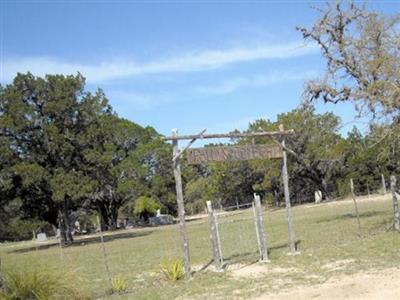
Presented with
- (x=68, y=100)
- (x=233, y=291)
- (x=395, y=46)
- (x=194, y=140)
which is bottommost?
(x=233, y=291)

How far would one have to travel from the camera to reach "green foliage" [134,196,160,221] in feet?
186

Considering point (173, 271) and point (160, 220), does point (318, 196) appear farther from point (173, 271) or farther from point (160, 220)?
point (173, 271)

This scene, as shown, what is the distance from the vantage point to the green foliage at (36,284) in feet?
32.0

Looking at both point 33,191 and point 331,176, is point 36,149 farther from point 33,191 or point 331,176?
point 331,176

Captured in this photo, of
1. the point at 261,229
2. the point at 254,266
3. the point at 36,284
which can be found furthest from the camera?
the point at 261,229

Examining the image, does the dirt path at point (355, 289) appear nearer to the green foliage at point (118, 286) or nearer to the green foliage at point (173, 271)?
the green foliage at point (173, 271)

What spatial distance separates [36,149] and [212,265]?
22.3 meters

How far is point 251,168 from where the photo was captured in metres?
61.1

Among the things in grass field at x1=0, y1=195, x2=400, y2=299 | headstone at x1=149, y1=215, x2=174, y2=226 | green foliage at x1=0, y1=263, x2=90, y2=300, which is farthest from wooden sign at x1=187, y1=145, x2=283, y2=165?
headstone at x1=149, y1=215, x2=174, y2=226

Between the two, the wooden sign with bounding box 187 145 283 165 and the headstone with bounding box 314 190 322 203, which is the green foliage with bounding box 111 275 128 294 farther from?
the headstone with bounding box 314 190 322 203

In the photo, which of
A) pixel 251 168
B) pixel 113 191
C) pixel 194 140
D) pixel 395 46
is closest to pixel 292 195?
pixel 251 168

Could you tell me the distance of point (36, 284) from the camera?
9.83 m

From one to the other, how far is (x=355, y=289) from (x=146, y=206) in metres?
48.0

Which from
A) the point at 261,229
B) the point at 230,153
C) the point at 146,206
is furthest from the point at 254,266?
the point at 146,206
